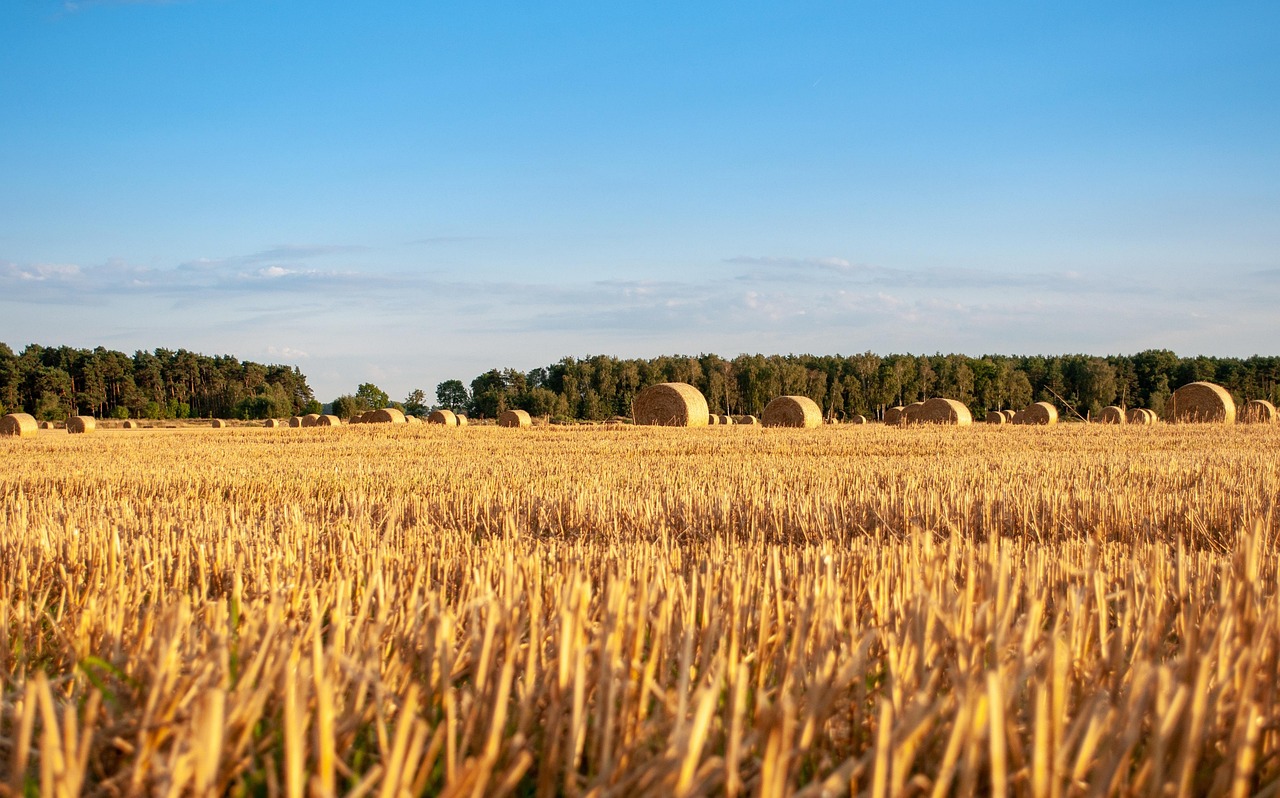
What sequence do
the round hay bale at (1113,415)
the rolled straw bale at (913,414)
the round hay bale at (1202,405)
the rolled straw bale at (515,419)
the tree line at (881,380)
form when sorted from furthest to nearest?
the tree line at (881,380), the round hay bale at (1113,415), the rolled straw bale at (913,414), the rolled straw bale at (515,419), the round hay bale at (1202,405)

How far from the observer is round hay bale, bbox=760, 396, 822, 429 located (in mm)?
25938

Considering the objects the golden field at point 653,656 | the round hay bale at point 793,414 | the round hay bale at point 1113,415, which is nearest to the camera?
the golden field at point 653,656

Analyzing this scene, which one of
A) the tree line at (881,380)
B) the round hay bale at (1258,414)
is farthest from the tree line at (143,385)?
the round hay bale at (1258,414)

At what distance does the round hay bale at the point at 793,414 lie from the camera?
1021 inches

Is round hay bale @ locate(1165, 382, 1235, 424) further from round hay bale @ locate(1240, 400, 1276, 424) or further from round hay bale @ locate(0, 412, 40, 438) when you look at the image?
round hay bale @ locate(0, 412, 40, 438)

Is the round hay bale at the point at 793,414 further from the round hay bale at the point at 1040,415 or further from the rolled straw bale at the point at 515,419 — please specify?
the round hay bale at the point at 1040,415

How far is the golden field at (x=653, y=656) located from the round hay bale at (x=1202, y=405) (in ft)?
82.6

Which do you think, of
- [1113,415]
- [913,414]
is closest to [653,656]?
[913,414]

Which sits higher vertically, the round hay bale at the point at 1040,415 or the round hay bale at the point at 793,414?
the round hay bale at the point at 793,414

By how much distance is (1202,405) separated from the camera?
97.9 feet

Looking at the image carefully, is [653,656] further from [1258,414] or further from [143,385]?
[143,385]

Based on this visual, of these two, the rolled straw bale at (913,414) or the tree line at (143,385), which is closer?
the rolled straw bale at (913,414)

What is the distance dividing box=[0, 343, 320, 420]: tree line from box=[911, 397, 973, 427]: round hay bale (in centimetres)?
5599

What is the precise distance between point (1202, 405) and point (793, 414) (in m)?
13.8
